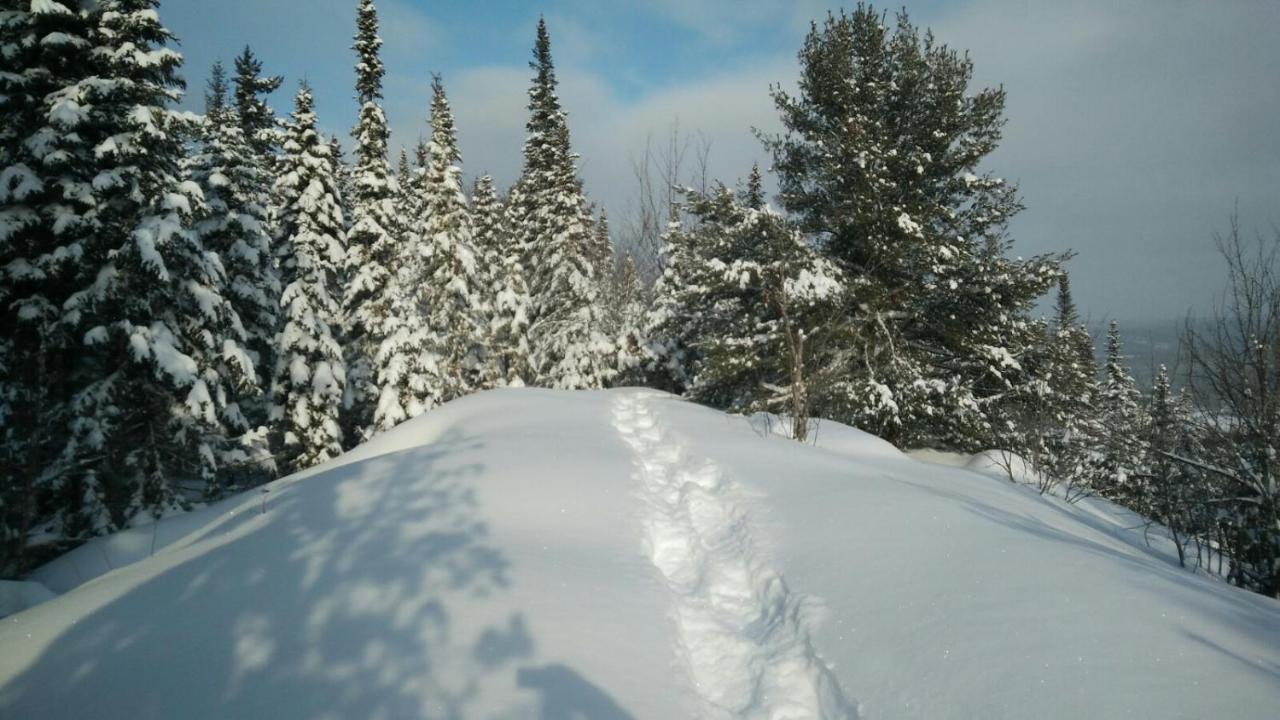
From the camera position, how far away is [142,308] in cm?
966

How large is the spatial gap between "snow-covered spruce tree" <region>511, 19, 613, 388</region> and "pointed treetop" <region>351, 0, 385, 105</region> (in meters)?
7.72

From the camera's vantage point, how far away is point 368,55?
17.0 meters

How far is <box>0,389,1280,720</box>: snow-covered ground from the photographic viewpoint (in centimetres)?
268

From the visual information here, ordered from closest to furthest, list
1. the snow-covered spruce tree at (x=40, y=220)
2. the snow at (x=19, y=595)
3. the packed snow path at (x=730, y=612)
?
the packed snow path at (x=730, y=612) < the snow at (x=19, y=595) < the snow-covered spruce tree at (x=40, y=220)

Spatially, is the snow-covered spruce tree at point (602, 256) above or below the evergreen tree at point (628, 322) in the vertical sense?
above

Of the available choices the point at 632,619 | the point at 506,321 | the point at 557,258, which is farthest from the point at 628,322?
the point at 632,619

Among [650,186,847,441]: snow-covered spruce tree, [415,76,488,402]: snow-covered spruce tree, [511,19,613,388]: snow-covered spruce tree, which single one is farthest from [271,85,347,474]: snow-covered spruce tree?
[650,186,847,441]: snow-covered spruce tree

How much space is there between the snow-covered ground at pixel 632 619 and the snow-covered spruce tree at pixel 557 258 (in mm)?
17215

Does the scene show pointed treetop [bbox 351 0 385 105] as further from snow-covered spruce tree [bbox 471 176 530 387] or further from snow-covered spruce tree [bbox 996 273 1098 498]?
snow-covered spruce tree [bbox 996 273 1098 498]

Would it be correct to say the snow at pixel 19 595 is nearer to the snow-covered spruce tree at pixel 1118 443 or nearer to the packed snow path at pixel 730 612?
the packed snow path at pixel 730 612

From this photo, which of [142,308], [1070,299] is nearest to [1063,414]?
[142,308]

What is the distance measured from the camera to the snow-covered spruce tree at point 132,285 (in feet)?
30.0

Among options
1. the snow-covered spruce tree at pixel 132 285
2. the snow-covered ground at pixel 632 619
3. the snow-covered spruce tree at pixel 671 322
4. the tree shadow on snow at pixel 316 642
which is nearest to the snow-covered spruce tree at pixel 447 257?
the snow-covered spruce tree at pixel 671 322

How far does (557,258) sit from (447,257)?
16.5ft
